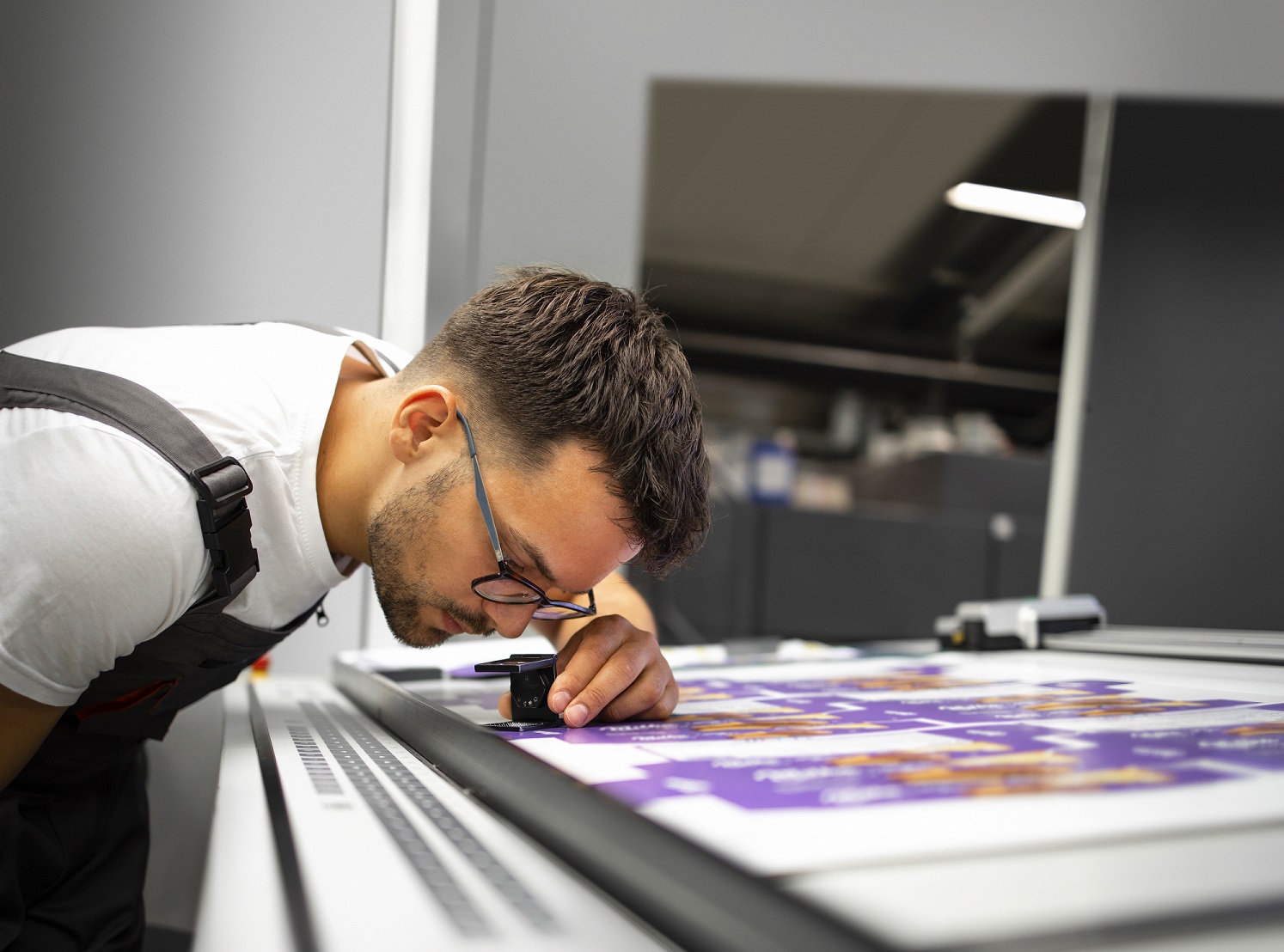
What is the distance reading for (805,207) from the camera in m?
4.36

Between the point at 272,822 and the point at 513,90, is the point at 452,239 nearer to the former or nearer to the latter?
the point at 513,90

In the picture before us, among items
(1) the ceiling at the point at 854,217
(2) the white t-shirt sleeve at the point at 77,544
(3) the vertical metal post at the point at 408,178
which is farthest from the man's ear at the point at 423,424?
(1) the ceiling at the point at 854,217

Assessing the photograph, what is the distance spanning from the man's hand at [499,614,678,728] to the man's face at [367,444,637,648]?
8 cm

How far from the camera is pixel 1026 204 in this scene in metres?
2.66

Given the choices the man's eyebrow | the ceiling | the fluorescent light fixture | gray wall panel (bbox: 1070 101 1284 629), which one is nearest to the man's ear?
the man's eyebrow

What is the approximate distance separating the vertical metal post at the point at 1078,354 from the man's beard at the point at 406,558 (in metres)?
1.11

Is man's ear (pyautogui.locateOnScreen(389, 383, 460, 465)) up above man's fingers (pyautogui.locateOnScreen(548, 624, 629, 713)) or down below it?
above

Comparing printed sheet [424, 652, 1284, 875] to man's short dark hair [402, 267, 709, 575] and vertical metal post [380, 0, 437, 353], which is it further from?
vertical metal post [380, 0, 437, 353]

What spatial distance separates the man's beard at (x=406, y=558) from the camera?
101 centimetres

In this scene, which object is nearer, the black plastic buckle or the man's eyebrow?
the black plastic buckle

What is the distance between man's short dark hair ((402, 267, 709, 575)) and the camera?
970mm

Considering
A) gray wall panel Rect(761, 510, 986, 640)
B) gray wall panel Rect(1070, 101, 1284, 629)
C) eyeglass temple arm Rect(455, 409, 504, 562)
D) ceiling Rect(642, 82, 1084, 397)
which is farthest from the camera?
gray wall panel Rect(761, 510, 986, 640)

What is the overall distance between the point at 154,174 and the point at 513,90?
64 centimetres

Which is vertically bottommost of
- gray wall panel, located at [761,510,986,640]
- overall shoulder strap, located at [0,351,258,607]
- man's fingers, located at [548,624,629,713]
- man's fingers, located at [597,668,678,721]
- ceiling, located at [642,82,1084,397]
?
gray wall panel, located at [761,510,986,640]
